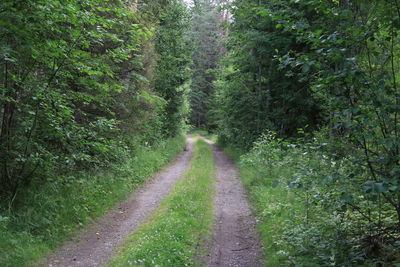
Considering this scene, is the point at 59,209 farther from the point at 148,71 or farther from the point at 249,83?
the point at 249,83

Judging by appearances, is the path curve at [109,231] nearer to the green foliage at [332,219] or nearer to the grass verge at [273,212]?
the grass verge at [273,212]

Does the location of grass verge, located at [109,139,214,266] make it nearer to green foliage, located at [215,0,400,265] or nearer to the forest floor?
the forest floor

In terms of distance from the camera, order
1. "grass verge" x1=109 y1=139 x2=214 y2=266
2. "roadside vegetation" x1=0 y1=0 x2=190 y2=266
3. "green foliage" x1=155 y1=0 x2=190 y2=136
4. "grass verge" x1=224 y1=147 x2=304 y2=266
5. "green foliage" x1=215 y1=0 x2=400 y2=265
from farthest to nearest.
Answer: "green foliage" x1=155 y1=0 x2=190 y2=136, "grass verge" x1=224 y1=147 x2=304 y2=266, "grass verge" x1=109 y1=139 x2=214 y2=266, "roadside vegetation" x1=0 y1=0 x2=190 y2=266, "green foliage" x1=215 y1=0 x2=400 y2=265

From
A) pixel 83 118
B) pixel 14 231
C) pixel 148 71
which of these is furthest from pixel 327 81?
pixel 148 71

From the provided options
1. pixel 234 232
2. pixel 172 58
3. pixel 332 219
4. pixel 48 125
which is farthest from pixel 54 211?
pixel 172 58

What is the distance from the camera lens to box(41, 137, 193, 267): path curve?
19.4 ft

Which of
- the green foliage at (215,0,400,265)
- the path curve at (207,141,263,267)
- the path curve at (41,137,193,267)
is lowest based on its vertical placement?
the path curve at (207,141,263,267)

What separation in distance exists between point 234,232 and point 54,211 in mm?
4749

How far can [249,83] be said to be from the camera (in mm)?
20625

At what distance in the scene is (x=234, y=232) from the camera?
7.92m

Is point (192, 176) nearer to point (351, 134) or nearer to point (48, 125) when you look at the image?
point (48, 125)

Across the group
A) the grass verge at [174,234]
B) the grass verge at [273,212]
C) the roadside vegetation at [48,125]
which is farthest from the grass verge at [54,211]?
the grass verge at [273,212]

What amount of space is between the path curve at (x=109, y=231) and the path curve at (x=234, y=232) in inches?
86.7

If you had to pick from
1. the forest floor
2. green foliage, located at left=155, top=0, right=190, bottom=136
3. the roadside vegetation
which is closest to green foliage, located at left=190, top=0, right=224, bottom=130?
green foliage, located at left=155, top=0, right=190, bottom=136
